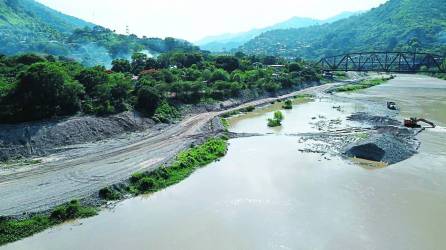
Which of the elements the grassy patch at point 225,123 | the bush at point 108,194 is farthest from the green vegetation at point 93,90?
the bush at point 108,194

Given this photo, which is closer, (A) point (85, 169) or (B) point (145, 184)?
(B) point (145, 184)

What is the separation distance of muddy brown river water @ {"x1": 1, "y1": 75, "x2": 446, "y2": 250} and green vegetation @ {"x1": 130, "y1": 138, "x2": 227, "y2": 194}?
35.5 inches

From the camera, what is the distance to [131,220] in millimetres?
25625

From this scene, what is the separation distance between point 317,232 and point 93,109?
33.4 m

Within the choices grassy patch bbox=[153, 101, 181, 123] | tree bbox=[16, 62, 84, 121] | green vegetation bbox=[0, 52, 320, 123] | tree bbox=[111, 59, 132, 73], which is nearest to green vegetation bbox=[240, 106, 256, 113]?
green vegetation bbox=[0, 52, 320, 123]

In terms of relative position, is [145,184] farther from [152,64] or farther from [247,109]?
[152,64]

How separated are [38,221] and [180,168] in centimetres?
1265

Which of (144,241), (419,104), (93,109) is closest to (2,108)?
(93,109)

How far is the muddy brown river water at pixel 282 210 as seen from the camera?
74.6 ft

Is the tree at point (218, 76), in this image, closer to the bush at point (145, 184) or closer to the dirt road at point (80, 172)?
the dirt road at point (80, 172)

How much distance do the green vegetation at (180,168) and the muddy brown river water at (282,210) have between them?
90 centimetres

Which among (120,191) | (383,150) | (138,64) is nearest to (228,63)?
(138,64)

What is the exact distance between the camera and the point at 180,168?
34.7m

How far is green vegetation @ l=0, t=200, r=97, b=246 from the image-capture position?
2347 cm
